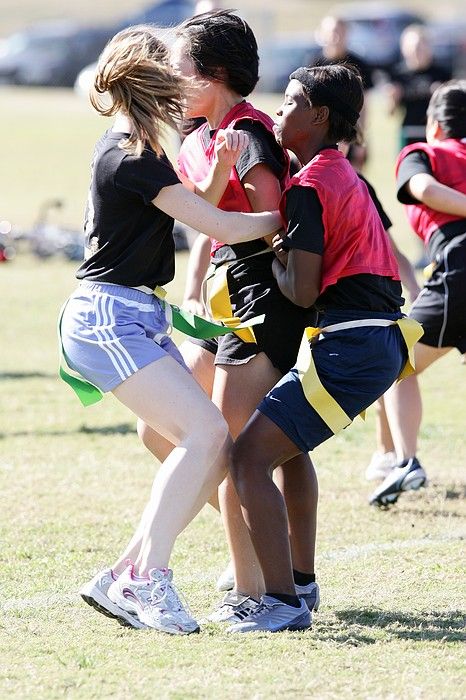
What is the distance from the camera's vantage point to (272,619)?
4.20m

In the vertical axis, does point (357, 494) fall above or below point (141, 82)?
below

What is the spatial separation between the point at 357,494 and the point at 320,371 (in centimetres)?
241

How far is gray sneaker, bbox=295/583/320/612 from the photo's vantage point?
4.52 meters

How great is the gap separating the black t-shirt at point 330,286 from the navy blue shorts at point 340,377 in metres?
0.04

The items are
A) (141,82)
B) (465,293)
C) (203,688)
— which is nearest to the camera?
(203,688)

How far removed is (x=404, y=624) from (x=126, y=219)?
1.70 meters

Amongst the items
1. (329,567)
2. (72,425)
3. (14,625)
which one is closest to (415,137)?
(72,425)

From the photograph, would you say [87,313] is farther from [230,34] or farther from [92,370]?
[230,34]

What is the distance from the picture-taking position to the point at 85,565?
5203mm

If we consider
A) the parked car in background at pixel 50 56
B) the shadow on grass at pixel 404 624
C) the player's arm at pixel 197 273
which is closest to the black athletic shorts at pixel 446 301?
the player's arm at pixel 197 273

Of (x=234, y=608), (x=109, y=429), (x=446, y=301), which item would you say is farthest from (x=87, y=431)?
(x=234, y=608)

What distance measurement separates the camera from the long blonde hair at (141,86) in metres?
4.11

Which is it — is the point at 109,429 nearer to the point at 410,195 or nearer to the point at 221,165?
the point at 410,195

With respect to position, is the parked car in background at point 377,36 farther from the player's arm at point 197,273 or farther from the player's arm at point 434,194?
the player's arm at point 197,273
